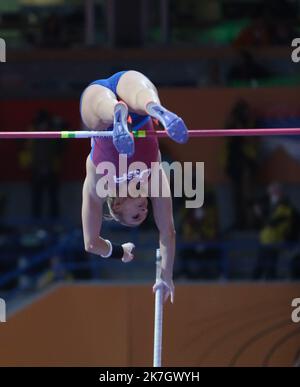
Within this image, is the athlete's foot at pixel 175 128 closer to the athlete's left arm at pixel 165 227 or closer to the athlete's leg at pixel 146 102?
the athlete's leg at pixel 146 102

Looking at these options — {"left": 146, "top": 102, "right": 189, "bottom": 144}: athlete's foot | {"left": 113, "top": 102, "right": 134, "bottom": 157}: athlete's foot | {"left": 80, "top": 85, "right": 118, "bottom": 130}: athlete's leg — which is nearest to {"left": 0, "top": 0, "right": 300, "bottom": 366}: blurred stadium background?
{"left": 80, "top": 85, "right": 118, "bottom": 130}: athlete's leg

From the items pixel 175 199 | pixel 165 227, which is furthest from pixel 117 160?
pixel 175 199

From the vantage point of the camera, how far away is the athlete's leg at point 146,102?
6.70m

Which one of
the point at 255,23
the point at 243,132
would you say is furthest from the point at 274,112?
the point at 243,132

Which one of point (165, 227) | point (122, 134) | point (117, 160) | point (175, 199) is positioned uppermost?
point (122, 134)

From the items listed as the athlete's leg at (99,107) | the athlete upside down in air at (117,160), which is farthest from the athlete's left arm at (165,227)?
the athlete's leg at (99,107)

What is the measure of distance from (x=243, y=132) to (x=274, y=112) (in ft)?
21.4

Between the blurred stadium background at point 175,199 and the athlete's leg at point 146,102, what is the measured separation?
4.91 m

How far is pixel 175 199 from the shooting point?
537 inches

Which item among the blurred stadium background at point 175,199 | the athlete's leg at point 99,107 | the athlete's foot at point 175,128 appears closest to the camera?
the athlete's foot at point 175,128

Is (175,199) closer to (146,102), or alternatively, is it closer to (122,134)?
(146,102)

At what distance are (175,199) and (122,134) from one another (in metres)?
6.87

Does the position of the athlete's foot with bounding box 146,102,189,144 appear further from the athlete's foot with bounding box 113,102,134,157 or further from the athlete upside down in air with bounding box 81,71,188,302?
the athlete upside down in air with bounding box 81,71,188,302

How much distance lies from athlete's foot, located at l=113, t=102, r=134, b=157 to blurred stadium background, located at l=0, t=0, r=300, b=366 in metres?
5.24
